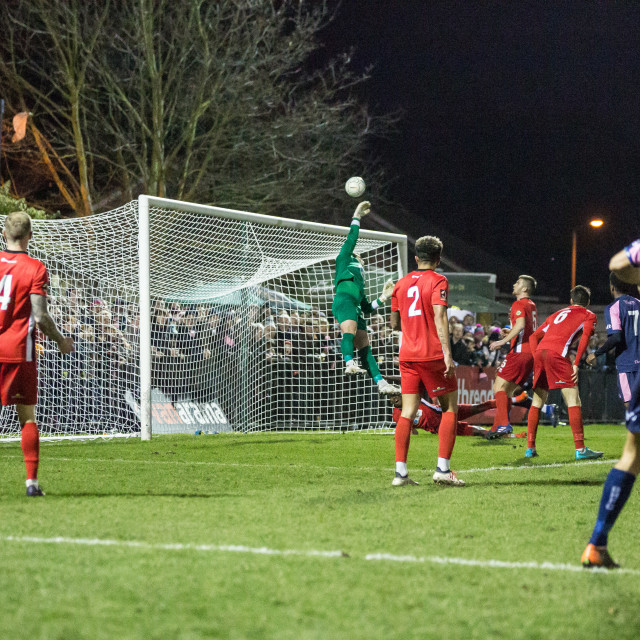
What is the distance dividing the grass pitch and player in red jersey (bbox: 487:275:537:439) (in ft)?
12.5

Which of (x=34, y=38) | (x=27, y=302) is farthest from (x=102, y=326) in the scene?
(x=34, y=38)

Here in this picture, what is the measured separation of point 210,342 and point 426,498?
388 inches

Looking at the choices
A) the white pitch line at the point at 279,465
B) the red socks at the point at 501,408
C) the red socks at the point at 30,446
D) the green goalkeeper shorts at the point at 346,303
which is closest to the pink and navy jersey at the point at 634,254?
the red socks at the point at 30,446

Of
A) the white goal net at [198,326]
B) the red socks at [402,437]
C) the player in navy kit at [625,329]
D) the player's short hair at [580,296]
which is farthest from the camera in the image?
the white goal net at [198,326]

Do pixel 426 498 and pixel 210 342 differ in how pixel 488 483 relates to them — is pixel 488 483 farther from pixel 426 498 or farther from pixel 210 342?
pixel 210 342

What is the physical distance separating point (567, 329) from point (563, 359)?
40 cm

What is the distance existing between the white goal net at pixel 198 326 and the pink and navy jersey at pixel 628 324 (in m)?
5.10

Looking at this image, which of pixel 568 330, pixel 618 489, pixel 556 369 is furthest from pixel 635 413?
pixel 568 330

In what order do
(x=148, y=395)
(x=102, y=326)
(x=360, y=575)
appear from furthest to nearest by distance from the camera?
1. (x=102, y=326)
2. (x=148, y=395)
3. (x=360, y=575)

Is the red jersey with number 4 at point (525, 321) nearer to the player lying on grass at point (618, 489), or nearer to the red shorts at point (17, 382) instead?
the red shorts at point (17, 382)

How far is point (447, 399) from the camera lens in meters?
7.96

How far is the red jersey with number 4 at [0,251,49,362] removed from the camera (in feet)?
21.9

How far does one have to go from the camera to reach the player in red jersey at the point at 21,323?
21.7 ft

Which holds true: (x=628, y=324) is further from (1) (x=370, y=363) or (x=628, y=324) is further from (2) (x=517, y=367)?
(1) (x=370, y=363)
